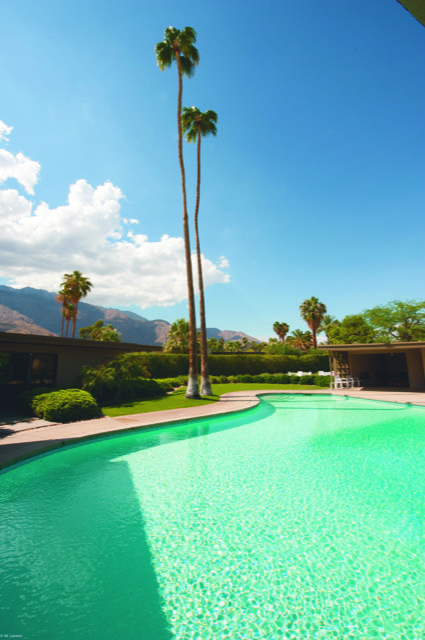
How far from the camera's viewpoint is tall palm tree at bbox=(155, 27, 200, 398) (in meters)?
17.2

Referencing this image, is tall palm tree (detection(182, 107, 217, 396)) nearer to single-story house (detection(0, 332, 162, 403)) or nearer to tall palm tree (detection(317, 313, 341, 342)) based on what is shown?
single-story house (detection(0, 332, 162, 403))

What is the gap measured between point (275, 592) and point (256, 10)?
56.2ft

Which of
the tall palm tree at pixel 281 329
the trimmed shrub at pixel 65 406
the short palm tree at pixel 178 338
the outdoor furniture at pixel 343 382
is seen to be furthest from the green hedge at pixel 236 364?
the tall palm tree at pixel 281 329

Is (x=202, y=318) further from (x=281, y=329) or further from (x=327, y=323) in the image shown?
(x=281, y=329)

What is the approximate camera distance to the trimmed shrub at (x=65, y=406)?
11219 mm

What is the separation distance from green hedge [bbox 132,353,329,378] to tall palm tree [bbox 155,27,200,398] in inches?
410

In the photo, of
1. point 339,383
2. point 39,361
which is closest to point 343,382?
point 339,383

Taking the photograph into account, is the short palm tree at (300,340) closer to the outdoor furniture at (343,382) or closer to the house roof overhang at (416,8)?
the outdoor furniture at (343,382)

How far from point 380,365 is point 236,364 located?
1487 centimetres

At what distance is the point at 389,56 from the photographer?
11070 mm

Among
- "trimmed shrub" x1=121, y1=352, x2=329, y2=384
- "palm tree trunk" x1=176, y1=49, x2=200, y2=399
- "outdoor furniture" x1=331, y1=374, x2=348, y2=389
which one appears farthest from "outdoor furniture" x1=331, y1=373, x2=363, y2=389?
"trimmed shrub" x1=121, y1=352, x2=329, y2=384

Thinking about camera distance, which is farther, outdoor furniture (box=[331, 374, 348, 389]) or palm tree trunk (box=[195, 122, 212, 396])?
outdoor furniture (box=[331, 374, 348, 389])

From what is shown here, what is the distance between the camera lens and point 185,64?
18094 mm

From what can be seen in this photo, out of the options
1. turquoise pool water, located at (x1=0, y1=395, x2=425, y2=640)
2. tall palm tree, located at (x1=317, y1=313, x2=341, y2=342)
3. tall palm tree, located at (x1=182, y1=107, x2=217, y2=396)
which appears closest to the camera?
turquoise pool water, located at (x1=0, y1=395, x2=425, y2=640)
